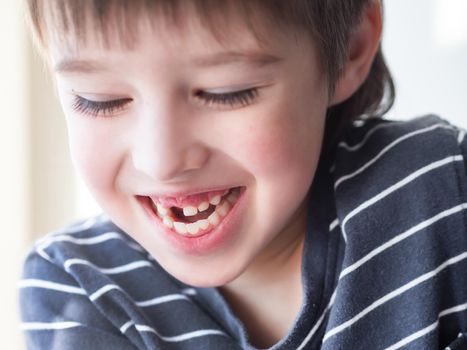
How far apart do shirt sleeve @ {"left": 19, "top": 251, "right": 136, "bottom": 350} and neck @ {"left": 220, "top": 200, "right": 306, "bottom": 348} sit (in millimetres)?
133

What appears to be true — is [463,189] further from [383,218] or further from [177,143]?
[177,143]

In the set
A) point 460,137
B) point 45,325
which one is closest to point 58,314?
point 45,325

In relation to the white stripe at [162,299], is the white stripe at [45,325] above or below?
below

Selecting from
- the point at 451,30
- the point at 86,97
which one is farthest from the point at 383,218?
the point at 451,30

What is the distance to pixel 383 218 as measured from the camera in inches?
33.3

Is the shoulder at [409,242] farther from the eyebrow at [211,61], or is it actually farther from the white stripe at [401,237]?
the eyebrow at [211,61]

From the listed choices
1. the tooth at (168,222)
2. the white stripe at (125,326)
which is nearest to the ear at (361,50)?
the tooth at (168,222)

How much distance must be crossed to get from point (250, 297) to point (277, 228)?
0.14m

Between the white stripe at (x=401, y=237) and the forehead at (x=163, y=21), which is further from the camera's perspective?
→ the white stripe at (x=401, y=237)

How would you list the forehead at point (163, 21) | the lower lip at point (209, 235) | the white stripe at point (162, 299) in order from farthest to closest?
1. the white stripe at point (162, 299)
2. the lower lip at point (209, 235)
3. the forehead at point (163, 21)

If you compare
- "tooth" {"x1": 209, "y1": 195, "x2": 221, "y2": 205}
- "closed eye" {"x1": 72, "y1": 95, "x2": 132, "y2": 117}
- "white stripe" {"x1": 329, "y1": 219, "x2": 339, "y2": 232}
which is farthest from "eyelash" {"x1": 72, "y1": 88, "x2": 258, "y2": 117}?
"white stripe" {"x1": 329, "y1": 219, "x2": 339, "y2": 232}

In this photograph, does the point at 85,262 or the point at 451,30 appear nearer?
the point at 85,262

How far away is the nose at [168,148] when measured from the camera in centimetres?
70

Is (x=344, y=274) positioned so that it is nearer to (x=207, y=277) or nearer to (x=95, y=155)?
(x=207, y=277)
